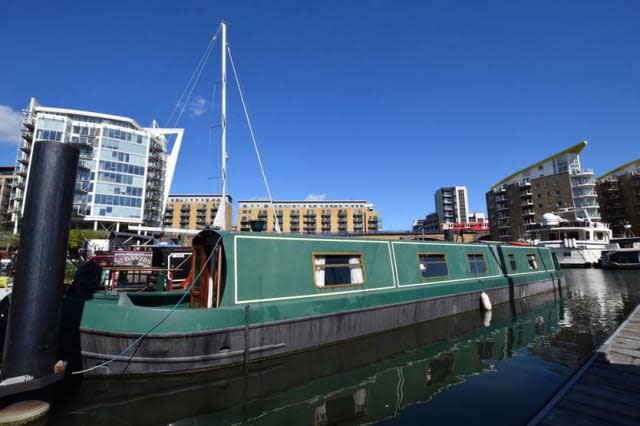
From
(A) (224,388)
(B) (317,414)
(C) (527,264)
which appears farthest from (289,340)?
(C) (527,264)

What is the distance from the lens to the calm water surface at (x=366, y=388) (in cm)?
530

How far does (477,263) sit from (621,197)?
253 feet

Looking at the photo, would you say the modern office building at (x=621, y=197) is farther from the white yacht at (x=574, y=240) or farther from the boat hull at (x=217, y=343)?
the boat hull at (x=217, y=343)

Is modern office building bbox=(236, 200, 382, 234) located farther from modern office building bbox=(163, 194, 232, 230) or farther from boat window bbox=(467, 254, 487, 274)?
boat window bbox=(467, 254, 487, 274)

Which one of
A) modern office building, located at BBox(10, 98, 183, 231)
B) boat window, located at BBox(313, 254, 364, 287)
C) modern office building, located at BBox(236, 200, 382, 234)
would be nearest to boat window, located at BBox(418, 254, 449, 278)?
boat window, located at BBox(313, 254, 364, 287)

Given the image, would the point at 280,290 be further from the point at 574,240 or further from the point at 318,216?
the point at 318,216

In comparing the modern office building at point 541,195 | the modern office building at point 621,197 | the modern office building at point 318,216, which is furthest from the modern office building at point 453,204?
the modern office building at point 621,197

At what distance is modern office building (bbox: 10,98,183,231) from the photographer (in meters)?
52.6

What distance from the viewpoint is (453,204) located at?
137 metres

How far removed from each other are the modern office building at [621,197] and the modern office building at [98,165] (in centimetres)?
8550

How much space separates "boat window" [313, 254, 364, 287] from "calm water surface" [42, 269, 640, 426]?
5.67 ft

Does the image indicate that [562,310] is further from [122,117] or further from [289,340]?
[122,117]

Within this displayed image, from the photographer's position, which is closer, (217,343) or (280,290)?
(217,343)

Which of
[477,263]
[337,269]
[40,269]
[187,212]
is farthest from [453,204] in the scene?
[40,269]
